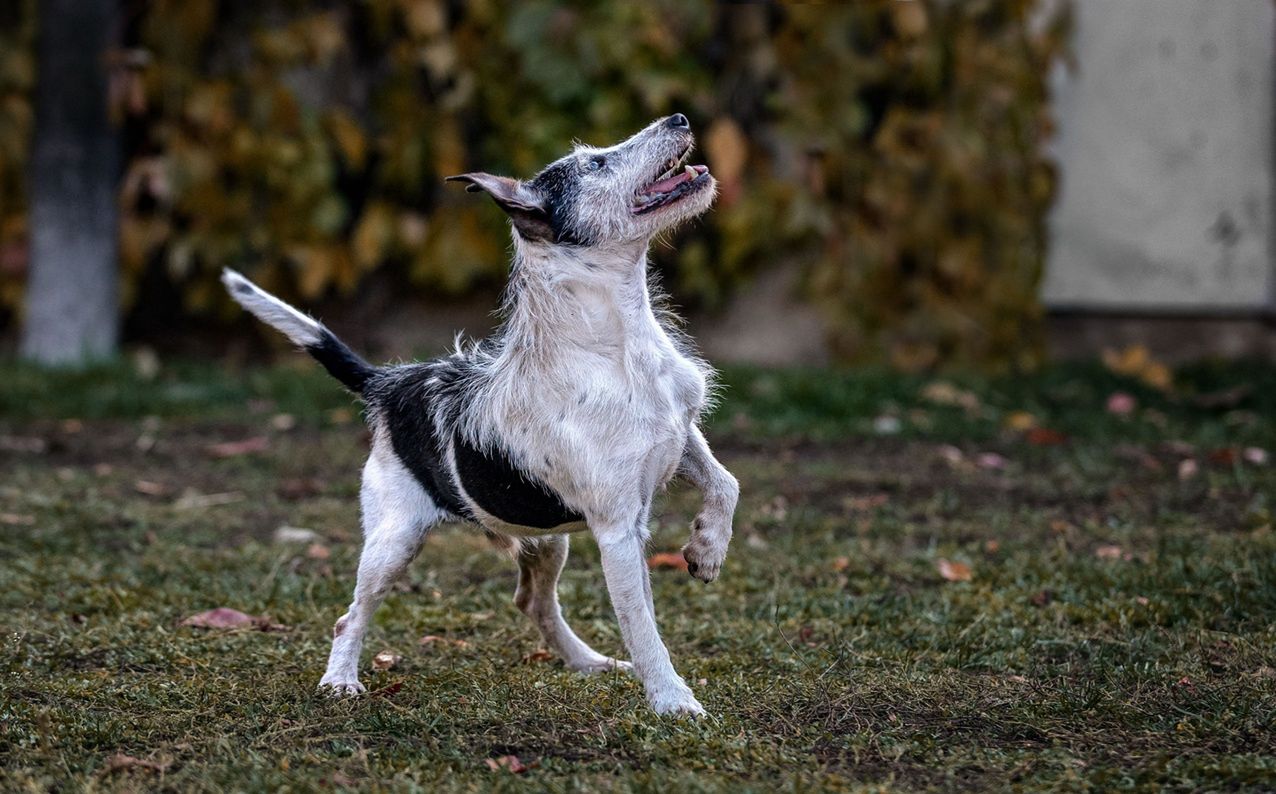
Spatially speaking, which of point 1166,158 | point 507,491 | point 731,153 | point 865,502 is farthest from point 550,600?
point 1166,158

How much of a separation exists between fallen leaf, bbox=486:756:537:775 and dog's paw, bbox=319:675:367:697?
23.4 inches

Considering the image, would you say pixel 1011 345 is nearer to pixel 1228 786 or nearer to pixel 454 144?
pixel 454 144

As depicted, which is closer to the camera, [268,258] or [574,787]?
[574,787]

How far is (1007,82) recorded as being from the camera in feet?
27.5

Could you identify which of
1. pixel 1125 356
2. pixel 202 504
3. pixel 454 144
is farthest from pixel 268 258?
pixel 1125 356

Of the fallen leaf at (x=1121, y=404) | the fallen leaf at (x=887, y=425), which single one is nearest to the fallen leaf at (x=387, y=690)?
the fallen leaf at (x=887, y=425)

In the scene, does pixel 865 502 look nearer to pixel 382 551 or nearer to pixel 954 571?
pixel 954 571

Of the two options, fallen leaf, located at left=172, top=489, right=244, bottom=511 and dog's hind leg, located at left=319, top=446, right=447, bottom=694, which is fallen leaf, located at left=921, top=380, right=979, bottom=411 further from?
dog's hind leg, located at left=319, top=446, right=447, bottom=694

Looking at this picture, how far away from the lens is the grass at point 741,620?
9.57 feet

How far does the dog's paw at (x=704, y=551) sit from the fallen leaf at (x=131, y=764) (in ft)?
4.02

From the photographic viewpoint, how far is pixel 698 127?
8438 millimetres

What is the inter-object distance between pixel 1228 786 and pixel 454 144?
653cm

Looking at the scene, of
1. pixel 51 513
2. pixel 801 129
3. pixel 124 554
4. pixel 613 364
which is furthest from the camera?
pixel 801 129

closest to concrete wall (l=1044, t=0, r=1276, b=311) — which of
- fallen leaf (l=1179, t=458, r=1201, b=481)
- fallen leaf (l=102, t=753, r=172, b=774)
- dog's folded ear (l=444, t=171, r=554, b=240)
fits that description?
fallen leaf (l=1179, t=458, r=1201, b=481)
